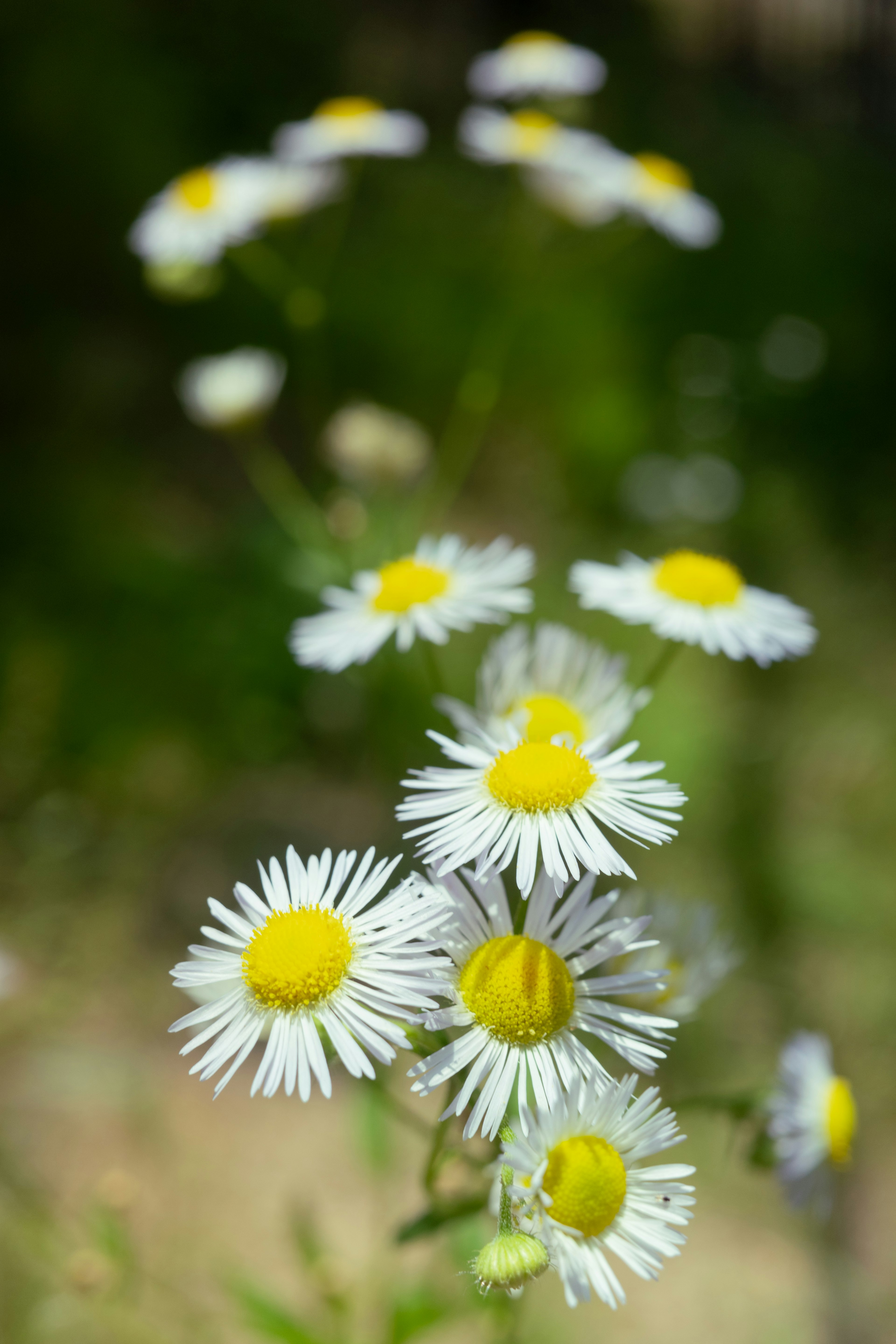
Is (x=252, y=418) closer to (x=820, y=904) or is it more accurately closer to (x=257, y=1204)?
(x=257, y=1204)

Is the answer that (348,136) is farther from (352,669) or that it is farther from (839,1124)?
(839,1124)

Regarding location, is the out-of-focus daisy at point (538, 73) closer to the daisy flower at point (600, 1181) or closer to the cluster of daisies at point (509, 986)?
the cluster of daisies at point (509, 986)

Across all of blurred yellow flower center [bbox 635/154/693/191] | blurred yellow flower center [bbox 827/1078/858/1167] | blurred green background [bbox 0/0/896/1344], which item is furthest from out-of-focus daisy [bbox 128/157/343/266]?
blurred yellow flower center [bbox 827/1078/858/1167]

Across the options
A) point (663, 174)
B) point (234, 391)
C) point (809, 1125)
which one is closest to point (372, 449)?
point (234, 391)

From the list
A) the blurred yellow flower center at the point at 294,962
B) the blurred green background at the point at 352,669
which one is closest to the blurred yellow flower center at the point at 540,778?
the blurred yellow flower center at the point at 294,962

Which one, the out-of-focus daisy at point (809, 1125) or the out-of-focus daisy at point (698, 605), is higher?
the out-of-focus daisy at point (698, 605)
